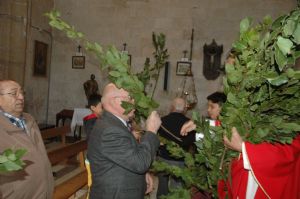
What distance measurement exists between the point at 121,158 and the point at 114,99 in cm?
44

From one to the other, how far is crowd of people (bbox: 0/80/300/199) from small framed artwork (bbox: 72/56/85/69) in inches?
350

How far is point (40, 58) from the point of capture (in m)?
11.8

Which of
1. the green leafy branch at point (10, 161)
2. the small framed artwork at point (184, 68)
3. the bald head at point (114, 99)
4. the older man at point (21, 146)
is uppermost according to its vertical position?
the small framed artwork at point (184, 68)

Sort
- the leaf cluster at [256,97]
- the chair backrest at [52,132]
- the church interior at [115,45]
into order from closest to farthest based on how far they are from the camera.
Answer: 1. the leaf cluster at [256,97]
2. the chair backrest at [52,132]
3. the church interior at [115,45]

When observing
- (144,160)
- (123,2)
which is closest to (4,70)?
(123,2)

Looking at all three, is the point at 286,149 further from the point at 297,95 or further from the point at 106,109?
the point at 106,109

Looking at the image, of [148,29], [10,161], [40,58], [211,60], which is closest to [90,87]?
[40,58]

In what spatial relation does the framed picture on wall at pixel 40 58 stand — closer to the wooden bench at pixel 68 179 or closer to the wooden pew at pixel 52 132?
the wooden pew at pixel 52 132

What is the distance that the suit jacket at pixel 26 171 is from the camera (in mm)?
2795

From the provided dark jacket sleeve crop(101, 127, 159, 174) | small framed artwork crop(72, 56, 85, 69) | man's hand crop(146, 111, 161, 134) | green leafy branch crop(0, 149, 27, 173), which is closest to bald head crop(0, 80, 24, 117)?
dark jacket sleeve crop(101, 127, 159, 174)

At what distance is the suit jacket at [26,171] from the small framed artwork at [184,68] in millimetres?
8476

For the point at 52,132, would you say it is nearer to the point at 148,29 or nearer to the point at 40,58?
the point at 40,58

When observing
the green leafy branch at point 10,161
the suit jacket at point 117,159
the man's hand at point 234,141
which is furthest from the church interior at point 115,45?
the green leafy branch at point 10,161

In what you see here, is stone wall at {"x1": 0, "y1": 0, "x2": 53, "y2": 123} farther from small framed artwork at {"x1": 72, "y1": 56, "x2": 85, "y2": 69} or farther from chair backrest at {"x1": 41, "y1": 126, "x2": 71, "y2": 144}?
chair backrest at {"x1": 41, "y1": 126, "x2": 71, "y2": 144}
